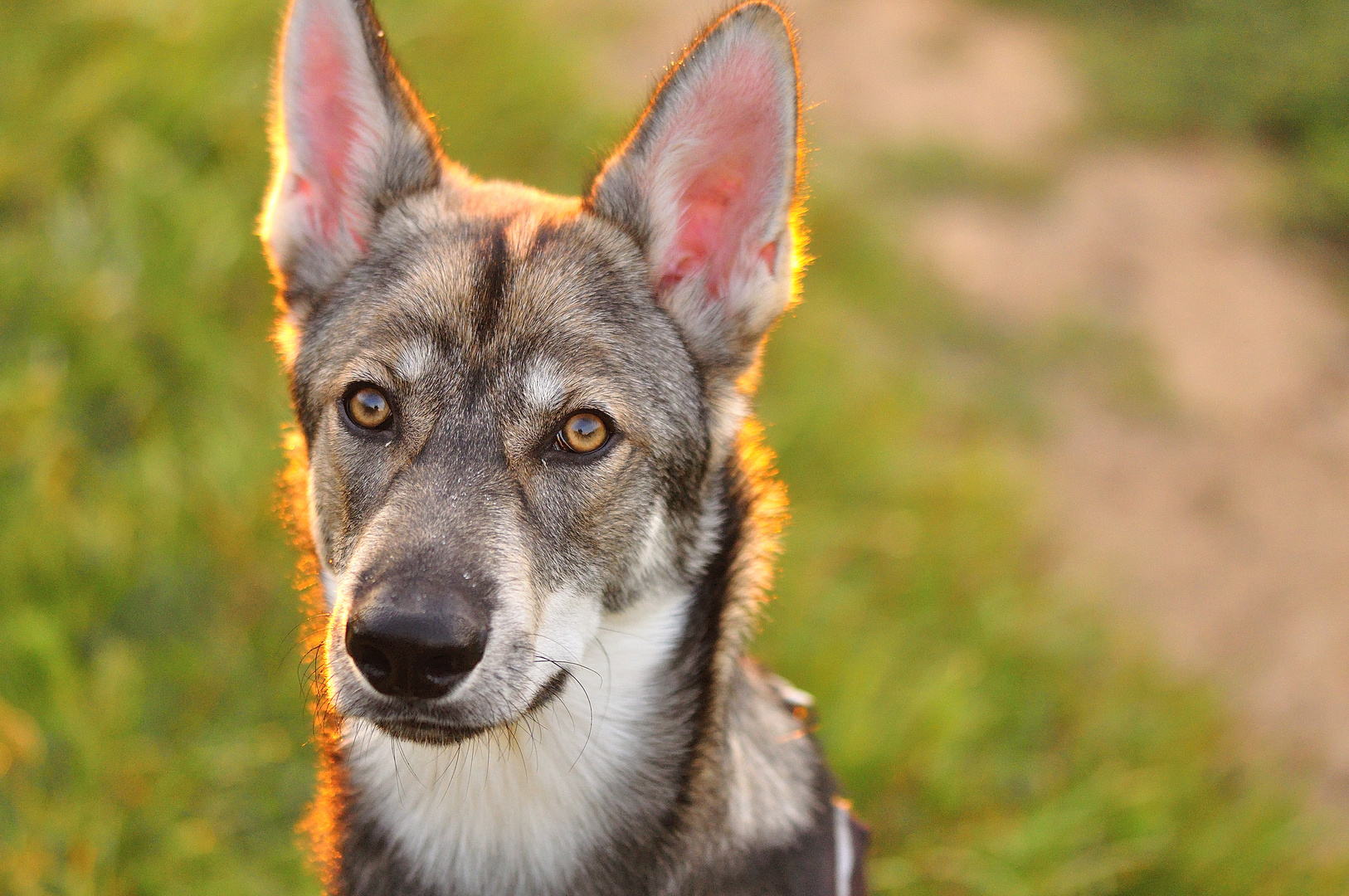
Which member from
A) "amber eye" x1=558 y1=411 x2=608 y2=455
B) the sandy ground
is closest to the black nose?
"amber eye" x1=558 y1=411 x2=608 y2=455

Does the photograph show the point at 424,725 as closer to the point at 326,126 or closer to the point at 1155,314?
the point at 326,126

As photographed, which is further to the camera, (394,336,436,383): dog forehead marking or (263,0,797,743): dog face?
(394,336,436,383): dog forehead marking

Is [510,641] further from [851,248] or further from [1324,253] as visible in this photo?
[1324,253]

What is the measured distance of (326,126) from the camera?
2.78 m

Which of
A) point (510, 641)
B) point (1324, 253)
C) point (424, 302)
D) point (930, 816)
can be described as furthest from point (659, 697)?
point (1324, 253)

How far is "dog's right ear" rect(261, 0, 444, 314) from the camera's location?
8.80 ft

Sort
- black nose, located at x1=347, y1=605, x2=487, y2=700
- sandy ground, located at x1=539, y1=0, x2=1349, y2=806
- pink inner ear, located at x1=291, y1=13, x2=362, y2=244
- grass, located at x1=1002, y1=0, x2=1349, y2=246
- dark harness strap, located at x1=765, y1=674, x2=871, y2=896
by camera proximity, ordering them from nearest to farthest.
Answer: black nose, located at x1=347, y1=605, x2=487, y2=700
dark harness strap, located at x1=765, y1=674, x2=871, y2=896
pink inner ear, located at x1=291, y1=13, x2=362, y2=244
sandy ground, located at x1=539, y1=0, x2=1349, y2=806
grass, located at x1=1002, y1=0, x2=1349, y2=246

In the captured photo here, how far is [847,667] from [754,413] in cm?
200

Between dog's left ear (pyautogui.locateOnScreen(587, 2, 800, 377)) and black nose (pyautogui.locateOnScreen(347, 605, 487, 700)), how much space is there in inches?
41.1

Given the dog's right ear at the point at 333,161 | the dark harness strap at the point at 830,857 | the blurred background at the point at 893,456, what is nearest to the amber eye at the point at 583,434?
the dog's right ear at the point at 333,161

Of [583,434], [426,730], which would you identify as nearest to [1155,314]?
[583,434]

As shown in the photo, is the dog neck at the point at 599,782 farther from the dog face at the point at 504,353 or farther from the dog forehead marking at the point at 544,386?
the dog forehead marking at the point at 544,386

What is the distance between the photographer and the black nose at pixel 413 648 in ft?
6.63

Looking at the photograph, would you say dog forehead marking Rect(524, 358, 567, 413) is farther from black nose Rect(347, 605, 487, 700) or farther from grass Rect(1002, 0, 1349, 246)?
grass Rect(1002, 0, 1349, 246)
